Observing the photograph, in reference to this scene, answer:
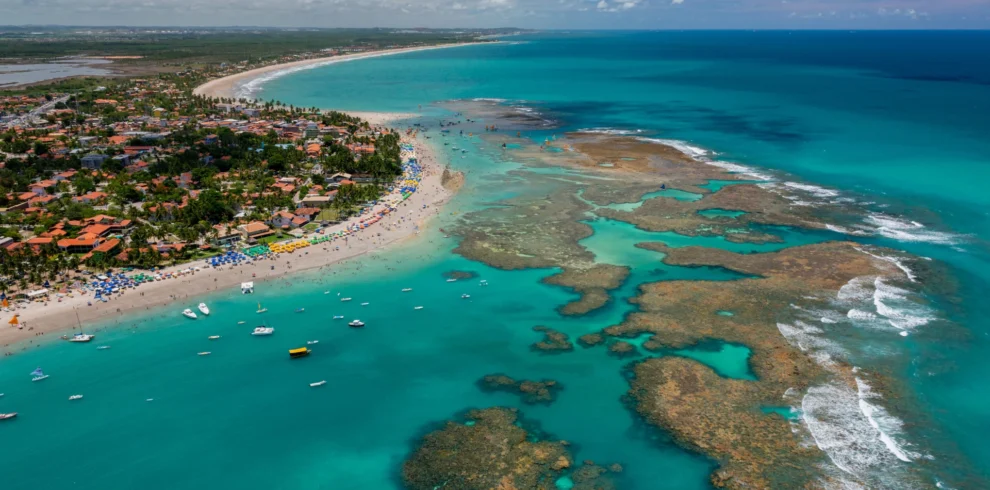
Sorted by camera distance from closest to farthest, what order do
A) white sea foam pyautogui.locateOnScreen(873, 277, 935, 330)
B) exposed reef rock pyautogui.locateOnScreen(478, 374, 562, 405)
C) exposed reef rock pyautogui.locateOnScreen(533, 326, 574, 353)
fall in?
exposed reef rock pyautogui.locateOnScreen(478, 374, 562, 405) < exposed reef rock pyautogui.locateOnScreen(533, 326, 574, 353) < white sea foam pyautogui.locateOnScreen(873, 277, 935, 330)

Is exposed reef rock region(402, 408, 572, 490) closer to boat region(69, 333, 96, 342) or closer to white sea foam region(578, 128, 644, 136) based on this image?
boat region(69, 333, 96, 342)

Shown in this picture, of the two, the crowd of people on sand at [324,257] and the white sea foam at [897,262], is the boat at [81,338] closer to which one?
the crowd of people on sand at [324,257]

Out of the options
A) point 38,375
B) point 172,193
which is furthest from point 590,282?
point 172,193

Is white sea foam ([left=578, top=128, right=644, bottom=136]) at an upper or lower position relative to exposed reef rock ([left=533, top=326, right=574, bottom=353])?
upper

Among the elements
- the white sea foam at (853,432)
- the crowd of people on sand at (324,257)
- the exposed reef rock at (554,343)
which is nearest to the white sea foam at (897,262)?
the white sea foam at (853,432)

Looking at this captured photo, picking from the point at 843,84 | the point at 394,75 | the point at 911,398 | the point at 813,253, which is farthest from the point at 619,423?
the point at 394,75

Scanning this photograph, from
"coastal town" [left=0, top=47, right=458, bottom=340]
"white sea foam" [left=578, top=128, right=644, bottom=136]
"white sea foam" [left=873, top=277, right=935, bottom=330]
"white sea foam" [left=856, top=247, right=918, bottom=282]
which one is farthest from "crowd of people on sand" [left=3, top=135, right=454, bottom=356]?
"white sea foam" [left=578, top=128, right=644, bottom=136]
